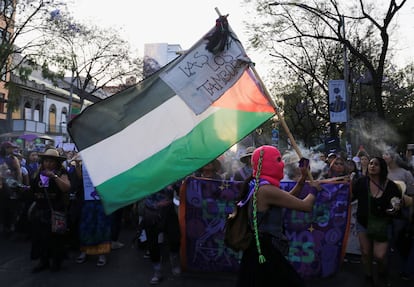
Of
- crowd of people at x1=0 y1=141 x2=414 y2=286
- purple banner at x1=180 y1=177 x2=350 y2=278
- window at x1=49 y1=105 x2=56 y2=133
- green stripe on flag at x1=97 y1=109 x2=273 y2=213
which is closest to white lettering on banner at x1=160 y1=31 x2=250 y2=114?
green stripe on flag at x1=97 y1=109 x2=273 y2=213

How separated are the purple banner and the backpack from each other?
2.29m

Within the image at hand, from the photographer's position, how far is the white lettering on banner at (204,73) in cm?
424

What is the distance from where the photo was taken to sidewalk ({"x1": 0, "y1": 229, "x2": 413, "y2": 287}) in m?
5.39

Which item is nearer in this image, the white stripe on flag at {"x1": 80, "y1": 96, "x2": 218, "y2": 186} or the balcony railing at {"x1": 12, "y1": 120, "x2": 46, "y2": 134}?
the white stripe on flag at {"x1": 80, "y1": 96, "x2": 218, "y2": 186}

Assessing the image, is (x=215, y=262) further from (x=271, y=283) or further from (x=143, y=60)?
(x=143, y=60)

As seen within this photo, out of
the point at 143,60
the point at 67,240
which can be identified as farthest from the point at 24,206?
the point at 143,60

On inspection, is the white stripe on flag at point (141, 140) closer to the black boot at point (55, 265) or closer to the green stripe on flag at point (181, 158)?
the green stripe on flag at point (181, 158)

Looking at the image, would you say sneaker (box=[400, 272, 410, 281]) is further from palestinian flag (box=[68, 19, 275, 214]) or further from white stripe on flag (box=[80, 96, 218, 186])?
white stripe on flag (box=[80, 96, 218, 186])

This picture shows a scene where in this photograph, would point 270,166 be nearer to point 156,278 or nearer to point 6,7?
point 156,278

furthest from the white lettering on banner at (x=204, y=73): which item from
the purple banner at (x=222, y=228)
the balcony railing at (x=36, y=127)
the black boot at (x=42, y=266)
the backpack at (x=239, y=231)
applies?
the balcony railing at (x=36, y=127)

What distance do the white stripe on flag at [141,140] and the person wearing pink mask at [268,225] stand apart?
1.18 meters

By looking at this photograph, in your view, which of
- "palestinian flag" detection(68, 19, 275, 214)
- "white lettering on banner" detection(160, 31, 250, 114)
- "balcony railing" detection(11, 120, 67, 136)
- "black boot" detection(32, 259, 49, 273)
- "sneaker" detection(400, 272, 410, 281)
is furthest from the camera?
"balcony railing" detection(11, 120, 67, 136)

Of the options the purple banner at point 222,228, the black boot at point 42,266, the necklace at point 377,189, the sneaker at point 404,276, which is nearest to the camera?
the necklace at point 377,189

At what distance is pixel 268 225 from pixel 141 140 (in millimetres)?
1603
